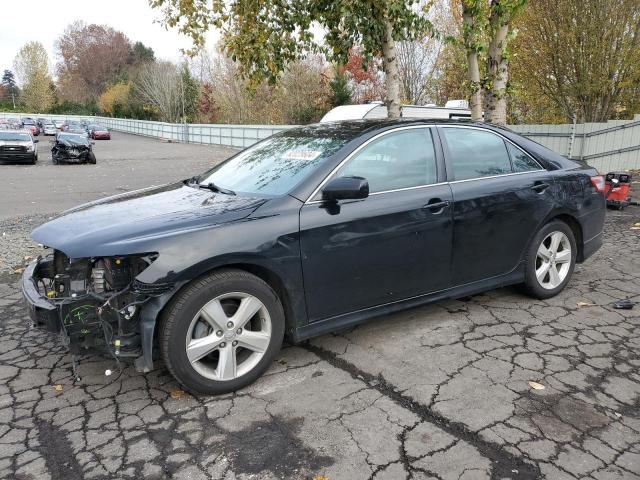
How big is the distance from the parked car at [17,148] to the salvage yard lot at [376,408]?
19409 mm

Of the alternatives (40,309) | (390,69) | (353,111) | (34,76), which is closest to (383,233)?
(40,309)

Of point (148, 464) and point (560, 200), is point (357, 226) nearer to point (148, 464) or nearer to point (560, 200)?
point (148, 464)

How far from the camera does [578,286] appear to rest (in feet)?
16.7

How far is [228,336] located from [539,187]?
9.69 ft

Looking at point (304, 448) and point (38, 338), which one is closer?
point (304, 448)

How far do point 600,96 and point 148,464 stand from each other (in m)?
16.0

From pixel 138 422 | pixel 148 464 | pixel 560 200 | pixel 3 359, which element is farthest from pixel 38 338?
pixel 560 200

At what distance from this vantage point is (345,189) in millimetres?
3270

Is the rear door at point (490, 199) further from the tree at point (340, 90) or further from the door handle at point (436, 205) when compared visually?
the tree at point (340, 90)

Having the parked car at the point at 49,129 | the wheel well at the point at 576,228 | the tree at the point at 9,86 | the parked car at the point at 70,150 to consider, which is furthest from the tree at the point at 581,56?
the tree at the point at 9,86

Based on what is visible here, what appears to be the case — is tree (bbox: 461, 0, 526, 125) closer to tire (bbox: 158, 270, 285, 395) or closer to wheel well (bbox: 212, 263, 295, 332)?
wheel well (bbox: 212, 263, 295, 332)

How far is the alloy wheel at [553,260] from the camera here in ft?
15.0

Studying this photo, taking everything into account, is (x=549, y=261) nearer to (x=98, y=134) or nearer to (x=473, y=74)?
(x=473, y=74)

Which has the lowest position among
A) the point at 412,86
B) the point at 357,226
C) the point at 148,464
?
the point at 148,464
